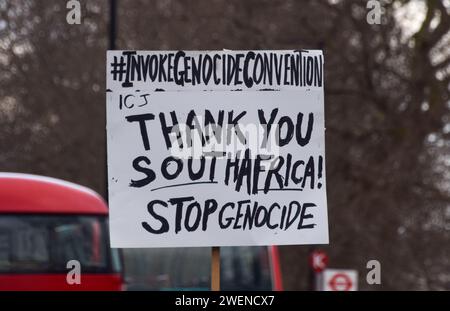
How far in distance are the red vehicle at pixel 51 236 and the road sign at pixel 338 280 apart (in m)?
4.23

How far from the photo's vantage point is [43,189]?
48.3 ft

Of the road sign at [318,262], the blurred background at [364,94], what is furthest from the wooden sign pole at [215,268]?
the blurred background at [364,94]

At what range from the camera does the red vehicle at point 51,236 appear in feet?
47.1

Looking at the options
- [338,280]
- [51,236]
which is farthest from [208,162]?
[338,280]

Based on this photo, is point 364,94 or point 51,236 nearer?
point 51,236

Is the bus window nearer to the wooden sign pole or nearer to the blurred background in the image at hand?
the blurred background

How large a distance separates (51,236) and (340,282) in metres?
5.25

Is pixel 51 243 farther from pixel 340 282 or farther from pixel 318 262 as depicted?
pixel 318 262

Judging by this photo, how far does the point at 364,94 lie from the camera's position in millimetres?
21000

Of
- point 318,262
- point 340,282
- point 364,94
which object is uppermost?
point 364,94

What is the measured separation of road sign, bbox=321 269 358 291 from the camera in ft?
60.0

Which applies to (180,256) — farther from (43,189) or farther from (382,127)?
(382,127)

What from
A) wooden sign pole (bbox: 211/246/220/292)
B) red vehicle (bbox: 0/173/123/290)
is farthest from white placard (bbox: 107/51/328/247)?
red vehicle (bbox: 0/173/123/290)
